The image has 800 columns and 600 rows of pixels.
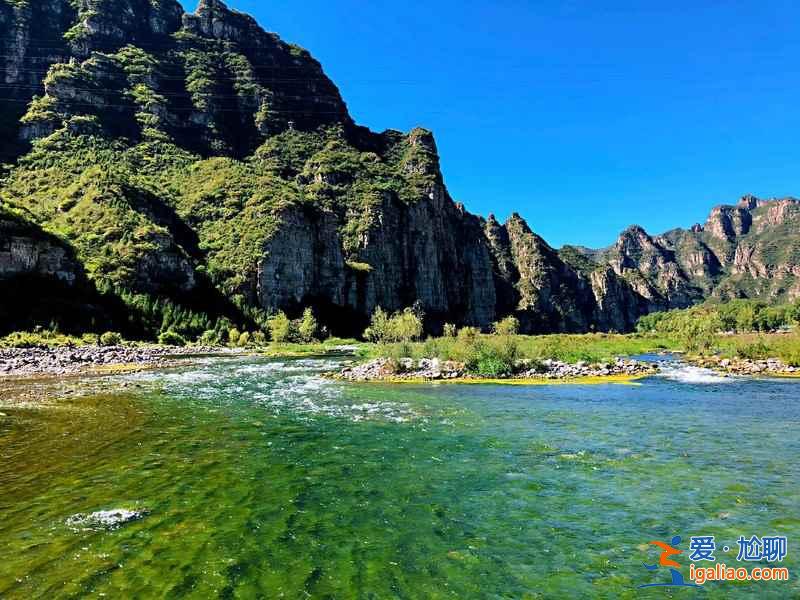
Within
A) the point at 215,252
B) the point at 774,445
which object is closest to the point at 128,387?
the point at 774,445

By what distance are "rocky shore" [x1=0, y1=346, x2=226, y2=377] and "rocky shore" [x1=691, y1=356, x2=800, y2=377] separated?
67251 mm

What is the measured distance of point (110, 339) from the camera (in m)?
83.6

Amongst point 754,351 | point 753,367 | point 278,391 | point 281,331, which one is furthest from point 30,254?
point 754,351

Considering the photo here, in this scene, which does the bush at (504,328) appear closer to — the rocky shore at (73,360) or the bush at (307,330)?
the bush at (307,330)

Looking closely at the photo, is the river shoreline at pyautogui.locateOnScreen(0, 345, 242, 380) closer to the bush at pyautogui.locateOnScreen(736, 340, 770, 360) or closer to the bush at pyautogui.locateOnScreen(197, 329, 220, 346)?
the bush at pyautogui.locateOnScreen(197, 329, 220, 346)

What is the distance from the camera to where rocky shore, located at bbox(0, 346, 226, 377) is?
52.3m

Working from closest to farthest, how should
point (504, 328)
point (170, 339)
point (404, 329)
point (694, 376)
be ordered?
point (694, 376) < point (404, 329) < point (504, 328) < point (170, 339)

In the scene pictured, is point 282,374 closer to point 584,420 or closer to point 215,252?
point 584,420

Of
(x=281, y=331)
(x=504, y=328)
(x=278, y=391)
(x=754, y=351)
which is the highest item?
(x=504, y=328)

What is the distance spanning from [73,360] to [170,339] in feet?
126

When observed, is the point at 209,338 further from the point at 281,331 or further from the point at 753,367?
the point at 753,367

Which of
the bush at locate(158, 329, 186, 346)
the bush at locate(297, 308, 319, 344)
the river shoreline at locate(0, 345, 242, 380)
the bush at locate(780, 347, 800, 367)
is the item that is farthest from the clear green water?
the bush at locate(297, 308, 319, 344)

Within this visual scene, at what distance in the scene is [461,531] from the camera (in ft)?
38.8

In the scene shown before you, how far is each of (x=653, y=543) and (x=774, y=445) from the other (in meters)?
13.4
